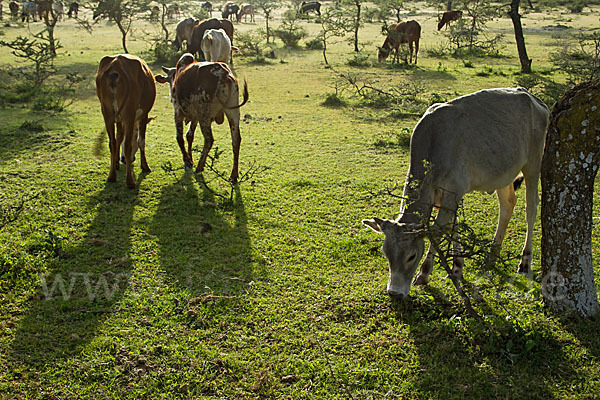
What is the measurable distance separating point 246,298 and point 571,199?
2.75 meters

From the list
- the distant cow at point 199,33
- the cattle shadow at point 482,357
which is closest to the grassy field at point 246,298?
the cattle shadow at point 482,357

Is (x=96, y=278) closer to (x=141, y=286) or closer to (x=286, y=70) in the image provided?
(x=141, y=286)

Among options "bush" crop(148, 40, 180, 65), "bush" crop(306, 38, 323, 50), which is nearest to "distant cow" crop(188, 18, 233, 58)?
"bush" crop(148, 40, 180, 65)

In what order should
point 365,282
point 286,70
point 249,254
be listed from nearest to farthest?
point 365,282 < point 249,254 < point 286,70

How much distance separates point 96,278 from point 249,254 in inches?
58.5

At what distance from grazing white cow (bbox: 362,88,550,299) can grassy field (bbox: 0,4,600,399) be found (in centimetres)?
57

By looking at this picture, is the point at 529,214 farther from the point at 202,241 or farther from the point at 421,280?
the point at 202,241

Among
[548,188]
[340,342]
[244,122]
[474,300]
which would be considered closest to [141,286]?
[340,342]

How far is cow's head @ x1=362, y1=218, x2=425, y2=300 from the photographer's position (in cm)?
392

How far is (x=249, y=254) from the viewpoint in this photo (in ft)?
17.4

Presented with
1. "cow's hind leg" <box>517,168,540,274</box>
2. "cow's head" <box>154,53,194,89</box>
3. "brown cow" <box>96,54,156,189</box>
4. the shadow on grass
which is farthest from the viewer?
the shadow on grass

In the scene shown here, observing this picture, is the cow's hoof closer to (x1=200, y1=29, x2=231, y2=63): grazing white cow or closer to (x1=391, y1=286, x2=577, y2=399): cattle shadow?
(x1=391, y1=286, x2=577, y2=399): cattle shadow

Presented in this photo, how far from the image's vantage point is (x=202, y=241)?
5.52 meters

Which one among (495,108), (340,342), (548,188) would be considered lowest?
(340,342)
